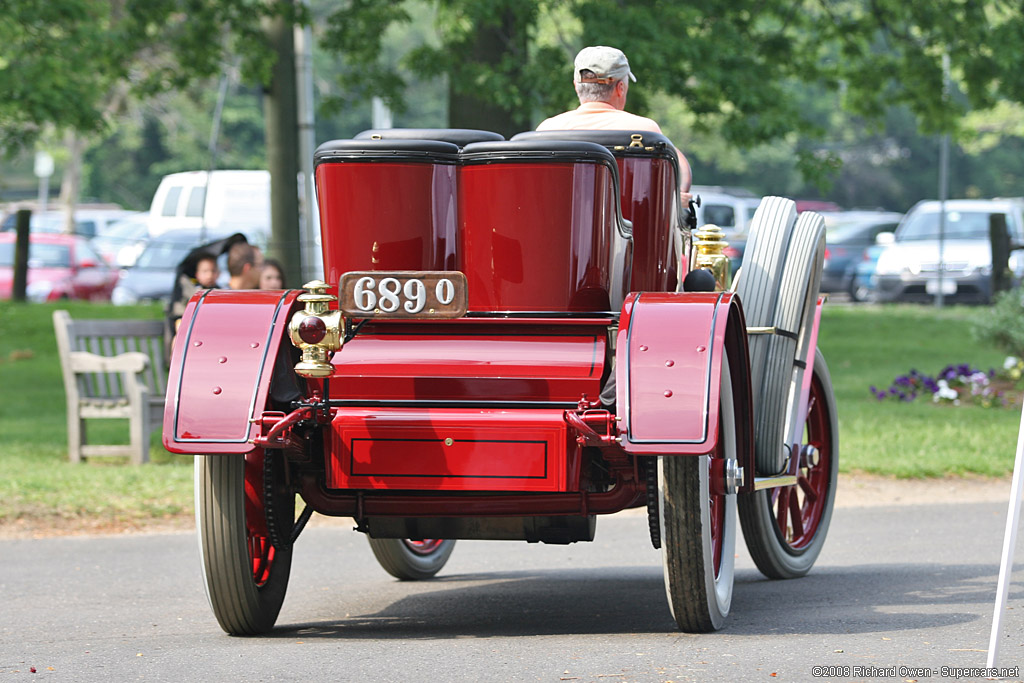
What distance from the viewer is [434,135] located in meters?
5.71

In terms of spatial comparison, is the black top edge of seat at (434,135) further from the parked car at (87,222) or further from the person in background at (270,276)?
the parked car at (87,222)

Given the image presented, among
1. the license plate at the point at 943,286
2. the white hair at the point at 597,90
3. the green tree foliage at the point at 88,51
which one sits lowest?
the license plate at the point at 943,286

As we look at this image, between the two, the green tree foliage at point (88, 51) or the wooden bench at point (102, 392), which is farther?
the green tree foliage at point (88, 51)

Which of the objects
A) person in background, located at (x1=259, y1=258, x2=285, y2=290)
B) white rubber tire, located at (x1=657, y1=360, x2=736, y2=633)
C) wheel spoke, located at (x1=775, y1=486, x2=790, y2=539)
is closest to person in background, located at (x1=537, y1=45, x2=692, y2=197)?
white rubber tire, located at (x1=657, y1=360, x2=736, y2=633)

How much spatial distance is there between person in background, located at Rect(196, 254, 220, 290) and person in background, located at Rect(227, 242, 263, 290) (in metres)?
0.43

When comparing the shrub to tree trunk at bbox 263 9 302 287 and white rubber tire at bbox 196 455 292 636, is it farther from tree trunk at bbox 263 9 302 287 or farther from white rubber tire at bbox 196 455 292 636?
white rubber tire at bbox 196 455 292 636

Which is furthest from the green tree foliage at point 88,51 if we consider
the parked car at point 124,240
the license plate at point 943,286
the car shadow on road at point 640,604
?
the license plate at point 943,286

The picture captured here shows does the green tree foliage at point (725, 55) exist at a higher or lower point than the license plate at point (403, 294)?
higher

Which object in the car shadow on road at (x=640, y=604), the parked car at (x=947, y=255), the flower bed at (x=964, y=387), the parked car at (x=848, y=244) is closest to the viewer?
the car shadow on road at (x=640, y=604)

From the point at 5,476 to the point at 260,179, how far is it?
20.4m

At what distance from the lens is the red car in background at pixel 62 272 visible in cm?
2777

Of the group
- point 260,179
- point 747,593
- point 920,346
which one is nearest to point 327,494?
point 747,593

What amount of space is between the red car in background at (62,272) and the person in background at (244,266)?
1789 centimetres

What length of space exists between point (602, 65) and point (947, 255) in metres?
23.5
